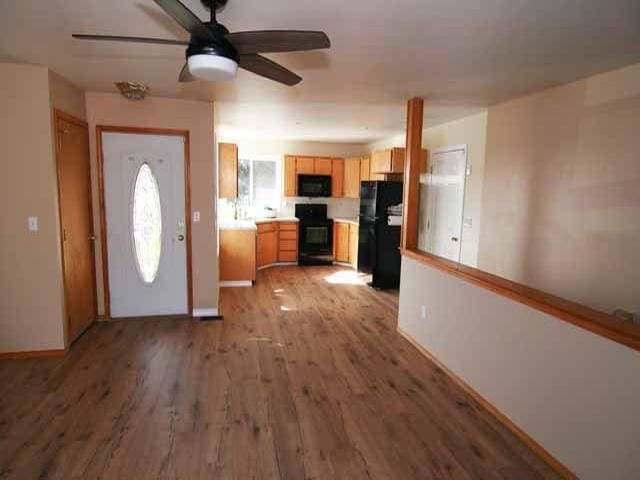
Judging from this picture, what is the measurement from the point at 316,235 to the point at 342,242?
0.54m

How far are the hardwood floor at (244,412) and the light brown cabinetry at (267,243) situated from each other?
2.88 meters

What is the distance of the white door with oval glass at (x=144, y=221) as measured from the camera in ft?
13.1

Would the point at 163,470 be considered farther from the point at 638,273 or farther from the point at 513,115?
the point at 513,115

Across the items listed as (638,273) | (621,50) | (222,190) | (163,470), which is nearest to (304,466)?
(163,470)

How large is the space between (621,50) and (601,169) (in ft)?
2.81

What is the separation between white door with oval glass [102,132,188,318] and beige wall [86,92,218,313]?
0.12 m

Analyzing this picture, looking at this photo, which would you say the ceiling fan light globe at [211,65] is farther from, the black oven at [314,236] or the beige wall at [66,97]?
the black oven at [314,236]

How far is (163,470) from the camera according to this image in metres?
1.98

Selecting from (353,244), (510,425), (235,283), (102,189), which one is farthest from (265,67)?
(353,244)

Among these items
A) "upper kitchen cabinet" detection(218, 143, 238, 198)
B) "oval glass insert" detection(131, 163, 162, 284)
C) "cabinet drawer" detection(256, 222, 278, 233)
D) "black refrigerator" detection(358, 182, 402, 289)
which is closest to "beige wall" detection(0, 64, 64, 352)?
"oval glass insert" detection(131, 163, 162, 284)

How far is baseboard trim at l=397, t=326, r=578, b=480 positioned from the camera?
2.03 m

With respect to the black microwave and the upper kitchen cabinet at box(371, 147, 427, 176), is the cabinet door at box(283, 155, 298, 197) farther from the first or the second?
the upper kitchen cabinet at box(371, 147, 427, 176)

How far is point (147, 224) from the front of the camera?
4125mm

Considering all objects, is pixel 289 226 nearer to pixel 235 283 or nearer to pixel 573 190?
pixel 235 283
